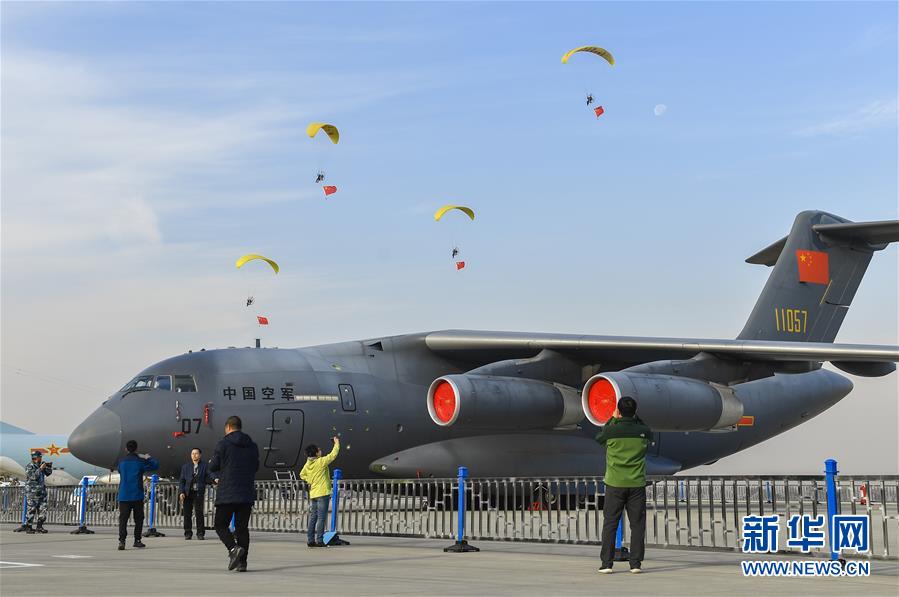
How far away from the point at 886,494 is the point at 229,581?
5560mm

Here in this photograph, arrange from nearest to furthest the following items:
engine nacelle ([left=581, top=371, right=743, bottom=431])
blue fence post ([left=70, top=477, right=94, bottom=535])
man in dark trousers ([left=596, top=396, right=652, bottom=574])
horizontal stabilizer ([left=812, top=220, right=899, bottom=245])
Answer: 1. man in dark trousers ([left=596, top=396, right=652, bottom=574])
2. engine nacelle ([left=581, top=371, right=743, bottom=431])
3. blue fence post ([left=70, top=477, right=94, bottom=535])
4. horizontal stabilizer ([left=812, top=220, right=899, bottom=245])

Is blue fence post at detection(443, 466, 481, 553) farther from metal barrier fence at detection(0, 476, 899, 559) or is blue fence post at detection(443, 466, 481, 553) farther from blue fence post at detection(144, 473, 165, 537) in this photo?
blue fence post at detection(144, 473, 165, 537)

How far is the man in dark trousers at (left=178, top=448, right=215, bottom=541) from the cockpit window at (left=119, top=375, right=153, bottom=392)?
2.73 metres

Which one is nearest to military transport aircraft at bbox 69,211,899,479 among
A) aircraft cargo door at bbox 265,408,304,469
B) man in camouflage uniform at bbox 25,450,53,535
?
aircraft cargo door at bbox 265,408,304,469

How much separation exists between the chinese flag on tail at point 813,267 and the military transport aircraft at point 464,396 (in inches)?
35.6

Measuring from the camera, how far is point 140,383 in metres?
18.1

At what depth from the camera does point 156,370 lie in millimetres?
18266

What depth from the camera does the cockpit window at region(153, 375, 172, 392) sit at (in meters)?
18.0

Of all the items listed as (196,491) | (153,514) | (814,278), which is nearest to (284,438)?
(153,514)

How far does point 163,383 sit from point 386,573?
10023 millimetres

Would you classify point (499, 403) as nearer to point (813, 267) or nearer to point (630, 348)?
point (630, 348)

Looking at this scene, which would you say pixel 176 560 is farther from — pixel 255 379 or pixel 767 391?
pixel 767 391

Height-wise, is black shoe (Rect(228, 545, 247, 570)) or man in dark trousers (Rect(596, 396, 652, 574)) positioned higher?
man in dark trousers (Rect(596, 396, 652, 574))

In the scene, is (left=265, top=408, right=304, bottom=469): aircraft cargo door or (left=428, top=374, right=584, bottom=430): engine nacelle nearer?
(left=428, top=374, right=584, bottom=430): engine nacelle
